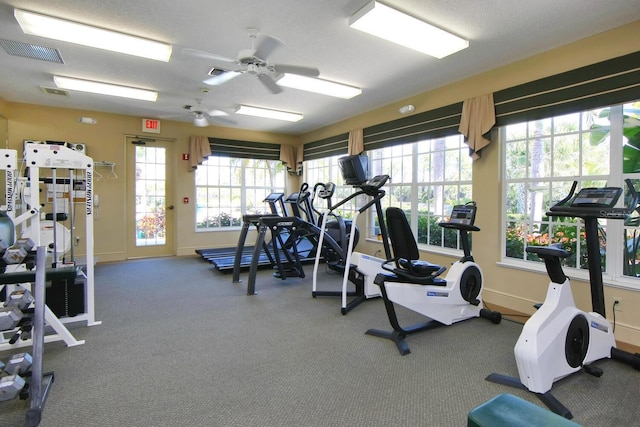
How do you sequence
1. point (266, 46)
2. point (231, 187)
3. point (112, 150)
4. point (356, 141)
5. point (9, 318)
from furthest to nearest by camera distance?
point (231, 187) → point (112, 150) → point (356, 141) → point (266, 46) → point (9, 318)

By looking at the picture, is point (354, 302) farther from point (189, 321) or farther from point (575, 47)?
point (575, 47)

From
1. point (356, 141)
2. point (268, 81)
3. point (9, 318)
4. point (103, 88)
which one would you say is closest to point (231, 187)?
point (356, 141)

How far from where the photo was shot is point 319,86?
14.6 ft

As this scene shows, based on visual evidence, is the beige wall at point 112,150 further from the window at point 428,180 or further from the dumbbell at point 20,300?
the dumbbell at point 20,300

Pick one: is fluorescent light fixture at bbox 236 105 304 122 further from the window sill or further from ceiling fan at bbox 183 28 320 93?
the window sill

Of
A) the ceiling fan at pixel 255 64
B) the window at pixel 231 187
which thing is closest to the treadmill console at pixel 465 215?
the ceiling fan at pixel 255 64

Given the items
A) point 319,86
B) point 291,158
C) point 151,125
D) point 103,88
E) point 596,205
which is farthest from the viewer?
point 291,158

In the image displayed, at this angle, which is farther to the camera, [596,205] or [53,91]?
[53,91]

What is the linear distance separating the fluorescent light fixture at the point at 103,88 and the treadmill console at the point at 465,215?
450 centimetres

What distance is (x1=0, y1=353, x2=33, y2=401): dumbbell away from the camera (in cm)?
181

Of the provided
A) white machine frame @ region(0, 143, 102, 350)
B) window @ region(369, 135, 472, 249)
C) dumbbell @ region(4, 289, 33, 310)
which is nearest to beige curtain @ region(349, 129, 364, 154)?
window @ region(369, 135, 472, 249)

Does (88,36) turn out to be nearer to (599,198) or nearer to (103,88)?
(103,88)

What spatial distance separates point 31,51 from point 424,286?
15.5ft

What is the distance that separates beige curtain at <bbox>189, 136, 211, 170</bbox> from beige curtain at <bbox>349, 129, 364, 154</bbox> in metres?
3.11
